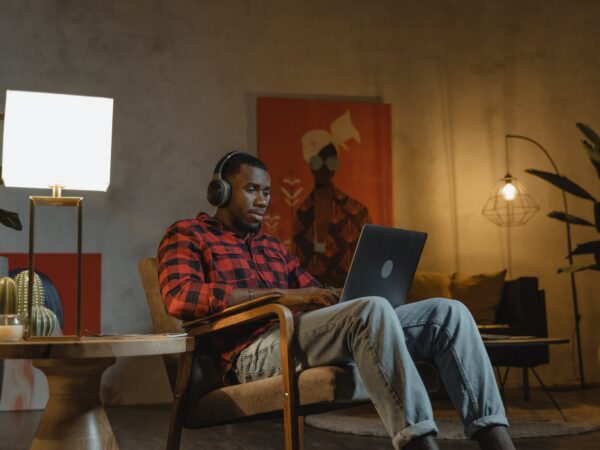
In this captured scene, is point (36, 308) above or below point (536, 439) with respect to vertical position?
above

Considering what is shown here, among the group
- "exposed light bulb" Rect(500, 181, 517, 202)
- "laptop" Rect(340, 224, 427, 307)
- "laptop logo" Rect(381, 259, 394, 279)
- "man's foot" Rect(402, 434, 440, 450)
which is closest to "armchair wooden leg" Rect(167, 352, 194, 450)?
"laptop" Rect(340, 224, 427, 307)

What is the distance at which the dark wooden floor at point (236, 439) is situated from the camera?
10.2 feet

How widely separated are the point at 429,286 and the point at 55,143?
3.49m

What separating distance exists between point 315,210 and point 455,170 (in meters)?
1.13

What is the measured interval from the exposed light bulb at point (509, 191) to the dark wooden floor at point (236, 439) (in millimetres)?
2363

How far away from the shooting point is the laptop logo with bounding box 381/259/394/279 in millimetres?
2135

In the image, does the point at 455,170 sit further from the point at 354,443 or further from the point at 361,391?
the point at 361,391

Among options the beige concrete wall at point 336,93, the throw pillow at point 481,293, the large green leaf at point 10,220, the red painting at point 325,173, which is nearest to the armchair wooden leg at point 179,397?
the large green leaf at point 10,220

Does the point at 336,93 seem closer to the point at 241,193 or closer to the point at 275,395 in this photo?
the point at 241,193

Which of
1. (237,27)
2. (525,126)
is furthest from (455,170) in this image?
(237,27)

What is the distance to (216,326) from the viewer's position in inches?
84.8

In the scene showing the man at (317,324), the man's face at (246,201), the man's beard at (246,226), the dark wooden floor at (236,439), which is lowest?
the dark wooden floor at (236,439)

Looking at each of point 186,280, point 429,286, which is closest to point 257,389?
point 186,280

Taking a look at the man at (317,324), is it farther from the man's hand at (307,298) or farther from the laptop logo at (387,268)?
the laptop logo at (387,268)
